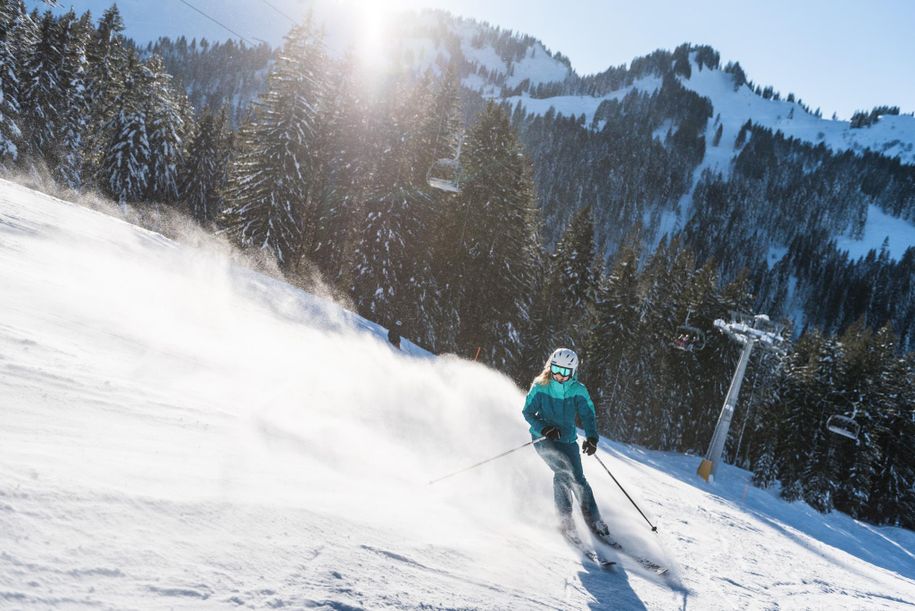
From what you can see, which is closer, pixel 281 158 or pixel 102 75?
pixel 281 158

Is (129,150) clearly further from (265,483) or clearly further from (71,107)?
(265,483)

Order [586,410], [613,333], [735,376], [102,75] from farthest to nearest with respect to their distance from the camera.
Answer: [102,75] → [613,333] → [735,376] → [586,410]

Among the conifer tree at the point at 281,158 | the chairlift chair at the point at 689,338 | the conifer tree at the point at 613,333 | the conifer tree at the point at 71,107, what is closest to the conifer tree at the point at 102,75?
the conifer tree at the point at 71,107

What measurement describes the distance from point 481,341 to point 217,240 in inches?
614

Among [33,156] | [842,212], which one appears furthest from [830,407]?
[842,212]

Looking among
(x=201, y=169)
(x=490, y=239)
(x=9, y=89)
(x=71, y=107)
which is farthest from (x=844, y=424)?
(x=71, y=107)

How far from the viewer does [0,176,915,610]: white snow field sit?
3102 mm

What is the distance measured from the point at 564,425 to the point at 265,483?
11.7 feet

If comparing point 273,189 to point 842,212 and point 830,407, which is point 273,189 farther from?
point 842,212

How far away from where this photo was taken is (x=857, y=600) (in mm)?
7375

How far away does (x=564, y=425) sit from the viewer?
661 cm

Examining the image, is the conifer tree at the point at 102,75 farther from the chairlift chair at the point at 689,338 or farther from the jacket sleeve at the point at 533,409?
the jacket sleeve at the point at 533,409

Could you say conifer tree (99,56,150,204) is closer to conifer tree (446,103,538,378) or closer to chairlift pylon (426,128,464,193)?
chairlift pylon (426,128,464,193)

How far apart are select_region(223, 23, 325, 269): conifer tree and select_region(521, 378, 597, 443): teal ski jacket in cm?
2497
